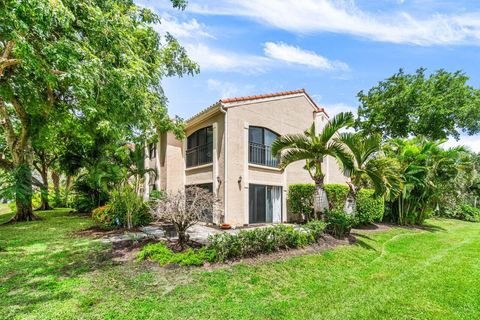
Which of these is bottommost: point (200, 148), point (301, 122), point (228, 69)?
point (200, 148)

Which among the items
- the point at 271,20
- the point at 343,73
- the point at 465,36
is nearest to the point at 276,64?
the point at 271,20

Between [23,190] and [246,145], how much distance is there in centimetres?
1173

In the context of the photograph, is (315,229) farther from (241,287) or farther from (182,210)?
(182,210)

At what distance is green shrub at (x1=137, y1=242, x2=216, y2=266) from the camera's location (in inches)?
257

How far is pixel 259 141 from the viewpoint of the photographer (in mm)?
14219

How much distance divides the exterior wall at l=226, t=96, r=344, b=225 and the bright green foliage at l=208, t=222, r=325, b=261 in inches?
165

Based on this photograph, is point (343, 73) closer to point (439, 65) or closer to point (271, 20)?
point (271, 20)

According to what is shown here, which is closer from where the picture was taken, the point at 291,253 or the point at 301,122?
the point at 291,253

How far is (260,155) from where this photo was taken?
14.2 meters

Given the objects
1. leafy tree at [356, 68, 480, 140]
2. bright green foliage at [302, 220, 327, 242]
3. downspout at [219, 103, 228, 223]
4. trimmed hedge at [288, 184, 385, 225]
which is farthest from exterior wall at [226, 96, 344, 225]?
leafy tree at [356, 68, 480, 140]

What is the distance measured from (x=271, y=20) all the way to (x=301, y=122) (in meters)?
7.42

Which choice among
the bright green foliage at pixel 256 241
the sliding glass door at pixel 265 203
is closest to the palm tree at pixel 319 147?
the bright green foliage at pixel 256 241

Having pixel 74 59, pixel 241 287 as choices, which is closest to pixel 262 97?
pixel 74 59

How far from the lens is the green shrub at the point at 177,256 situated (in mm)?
6516
